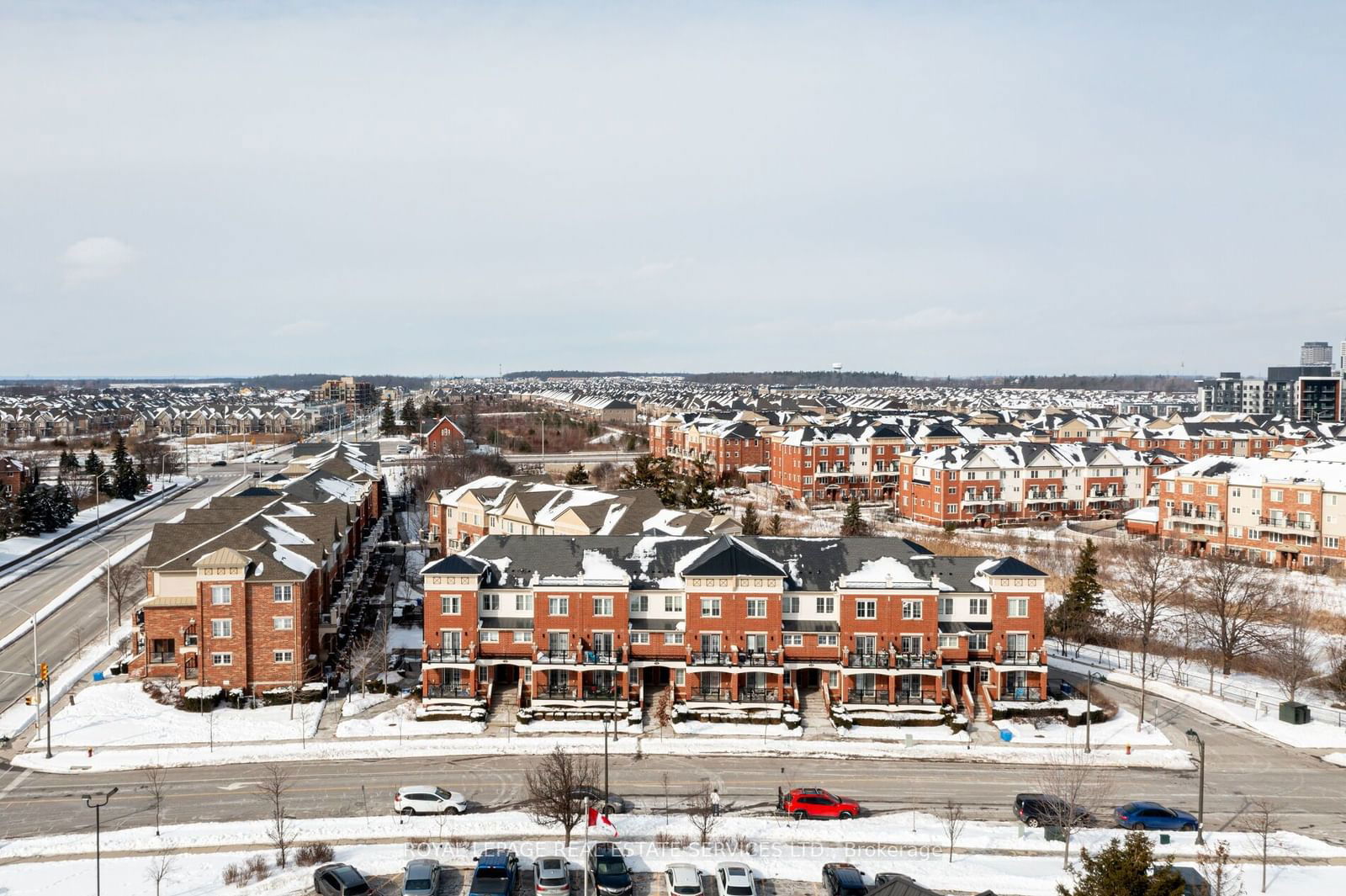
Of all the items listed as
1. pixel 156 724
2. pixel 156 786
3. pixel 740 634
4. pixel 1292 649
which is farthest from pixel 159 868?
pixel 1292 649

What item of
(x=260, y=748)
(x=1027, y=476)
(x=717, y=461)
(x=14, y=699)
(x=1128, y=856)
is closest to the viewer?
(x=1128, y=856)

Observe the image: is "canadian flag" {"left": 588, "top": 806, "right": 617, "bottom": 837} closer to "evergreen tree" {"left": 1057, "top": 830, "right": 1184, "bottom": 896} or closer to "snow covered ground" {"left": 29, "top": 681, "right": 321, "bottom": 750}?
"evergreen tree" {"left": 1057, "top": 830, "right": 1184, "bottom": 896}

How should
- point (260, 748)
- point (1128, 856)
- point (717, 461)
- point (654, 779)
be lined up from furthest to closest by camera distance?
point (717, 461) < point (260, 748) < point (654, 779) < point (1128, 856)

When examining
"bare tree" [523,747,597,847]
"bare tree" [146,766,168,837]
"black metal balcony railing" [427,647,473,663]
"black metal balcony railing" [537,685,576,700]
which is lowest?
"bare tree" [146,766,168,837]

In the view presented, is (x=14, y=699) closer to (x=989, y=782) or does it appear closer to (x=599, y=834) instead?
(x=599, y=834)

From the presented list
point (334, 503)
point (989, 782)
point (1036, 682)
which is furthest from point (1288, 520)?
point (334, 503)

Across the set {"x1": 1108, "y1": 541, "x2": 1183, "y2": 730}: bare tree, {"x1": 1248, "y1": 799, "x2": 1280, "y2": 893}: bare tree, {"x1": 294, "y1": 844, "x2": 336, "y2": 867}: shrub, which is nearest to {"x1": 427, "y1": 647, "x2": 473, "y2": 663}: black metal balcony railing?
{"x1": 294, "y1": 844, "x2": 336, "y2": 867}: shrub

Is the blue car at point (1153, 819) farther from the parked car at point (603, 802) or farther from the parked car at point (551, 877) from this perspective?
the parked car at point (551, 877)
